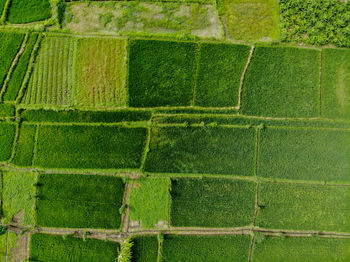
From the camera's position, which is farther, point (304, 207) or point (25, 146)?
point (304, 207)

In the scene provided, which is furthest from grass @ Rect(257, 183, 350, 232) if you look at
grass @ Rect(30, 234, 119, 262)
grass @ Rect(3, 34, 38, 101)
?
grass @ Rect(3, 34, 38, 101)

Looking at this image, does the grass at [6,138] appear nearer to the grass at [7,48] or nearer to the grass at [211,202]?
the grass at [7,48]

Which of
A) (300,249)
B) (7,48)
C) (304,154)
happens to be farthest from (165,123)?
(300,249)

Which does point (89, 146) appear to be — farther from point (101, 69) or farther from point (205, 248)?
point (205, 248)

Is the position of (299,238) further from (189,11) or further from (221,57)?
(189,11)

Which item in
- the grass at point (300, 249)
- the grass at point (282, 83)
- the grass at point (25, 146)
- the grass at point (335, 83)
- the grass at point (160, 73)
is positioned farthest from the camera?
the grass at point (300, 249)

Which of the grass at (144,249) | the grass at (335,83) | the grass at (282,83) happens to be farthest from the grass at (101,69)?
the grass at (335,83)
